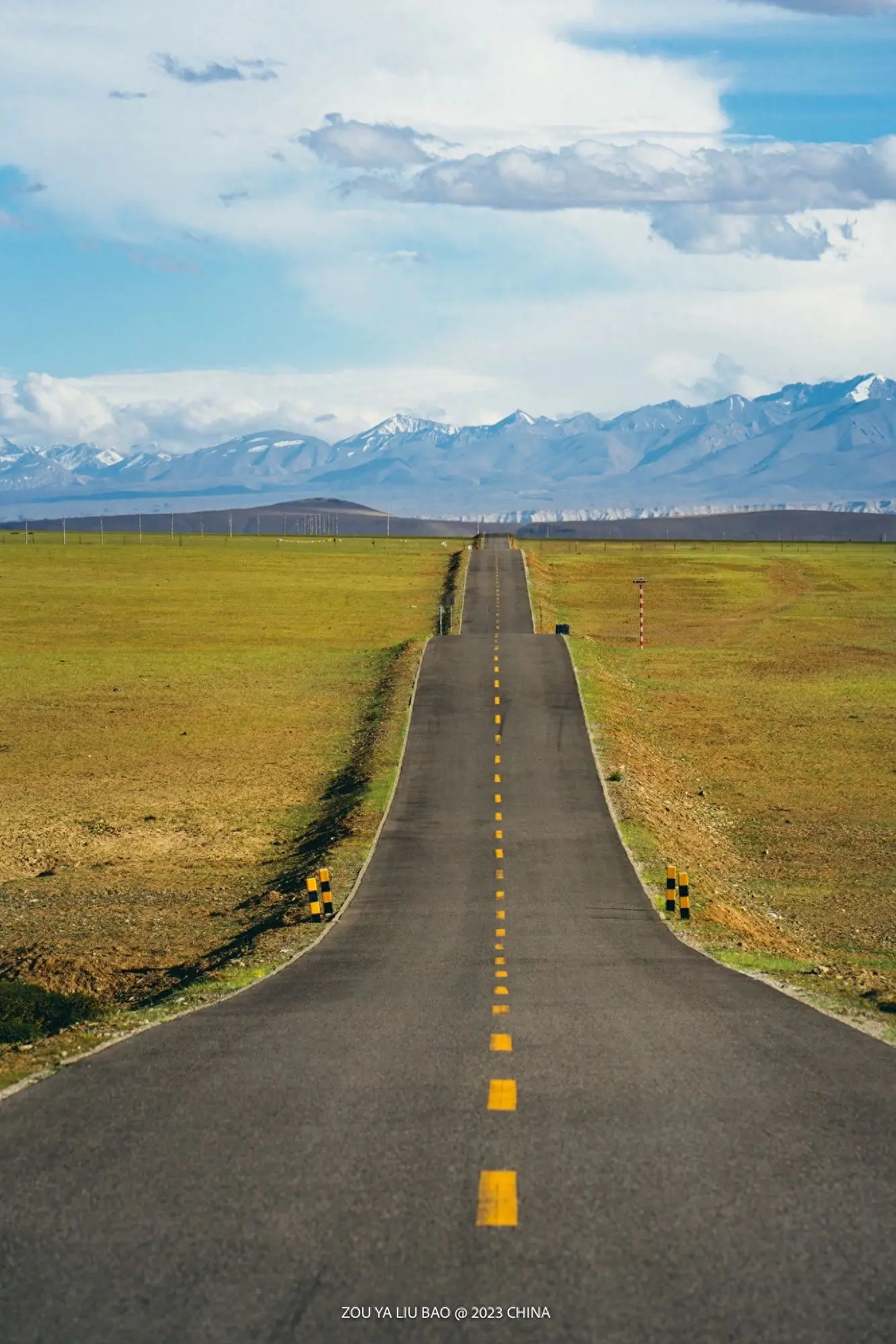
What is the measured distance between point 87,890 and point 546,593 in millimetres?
97233

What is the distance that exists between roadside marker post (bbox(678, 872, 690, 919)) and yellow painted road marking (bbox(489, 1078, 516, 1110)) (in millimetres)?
14924

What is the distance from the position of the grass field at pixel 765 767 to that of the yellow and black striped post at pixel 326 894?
29.1 feet

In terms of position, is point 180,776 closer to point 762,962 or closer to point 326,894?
point 326,894

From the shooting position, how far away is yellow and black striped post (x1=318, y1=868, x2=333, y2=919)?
114 feet

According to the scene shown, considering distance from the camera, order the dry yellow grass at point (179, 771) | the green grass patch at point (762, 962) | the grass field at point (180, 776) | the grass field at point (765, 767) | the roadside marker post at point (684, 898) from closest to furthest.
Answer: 1. the green grass patch at point (762, 962)
2. the grass field at point (180, 776)
3. the roadside marker post at point (684, 898)
4. the dry yellow grass at point (179, 771)
5. the grass field at point (765, 767)

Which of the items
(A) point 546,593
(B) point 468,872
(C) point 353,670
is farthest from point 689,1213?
(A) point 546,593

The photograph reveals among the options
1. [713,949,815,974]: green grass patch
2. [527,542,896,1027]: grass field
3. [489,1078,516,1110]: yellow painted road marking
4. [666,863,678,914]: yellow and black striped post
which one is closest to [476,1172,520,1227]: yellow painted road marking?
[489,1078,516,1110]: yellow painted road marking

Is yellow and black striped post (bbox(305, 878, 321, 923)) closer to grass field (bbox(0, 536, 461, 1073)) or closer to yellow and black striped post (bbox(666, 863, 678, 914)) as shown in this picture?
grass field (bbox(0, 536, 461, 1073))

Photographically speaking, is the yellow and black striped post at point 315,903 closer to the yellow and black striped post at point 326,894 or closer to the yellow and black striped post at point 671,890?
the yellow and black striped post at point 326,894

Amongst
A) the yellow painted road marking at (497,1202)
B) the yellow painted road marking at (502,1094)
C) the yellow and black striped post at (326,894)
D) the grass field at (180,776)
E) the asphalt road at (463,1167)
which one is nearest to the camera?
the asphalt road at (463,1167)

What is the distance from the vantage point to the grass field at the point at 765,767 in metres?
36.2

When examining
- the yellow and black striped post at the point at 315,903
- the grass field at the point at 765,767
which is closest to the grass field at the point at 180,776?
the yellow and black striped post at the point at 315,903

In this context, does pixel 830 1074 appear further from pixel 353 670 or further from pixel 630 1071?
pixel 353 670

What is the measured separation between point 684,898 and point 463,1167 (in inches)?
726
